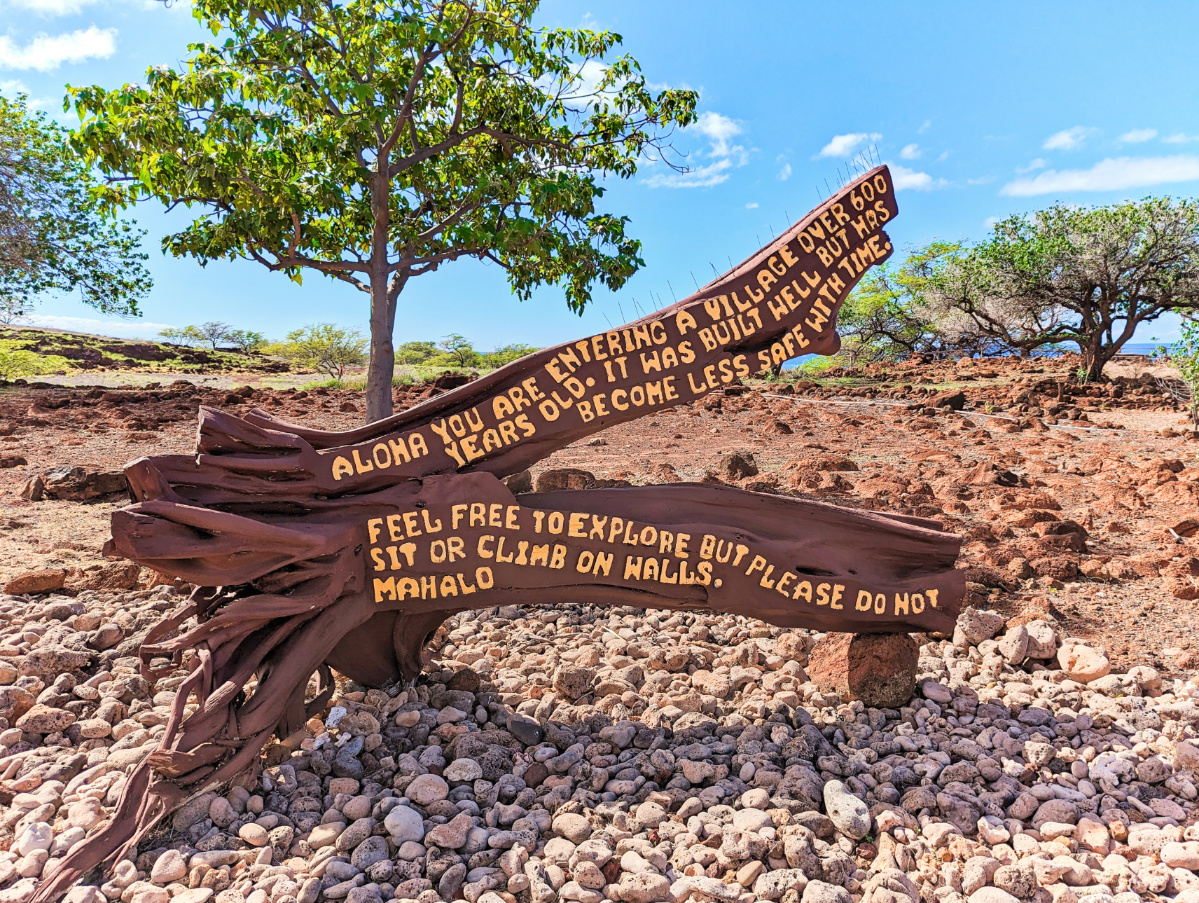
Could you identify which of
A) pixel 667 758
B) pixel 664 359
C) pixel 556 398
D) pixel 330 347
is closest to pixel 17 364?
pixel 330 347

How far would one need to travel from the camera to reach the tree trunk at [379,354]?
877 centimetres

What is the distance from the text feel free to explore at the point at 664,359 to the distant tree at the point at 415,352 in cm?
3935

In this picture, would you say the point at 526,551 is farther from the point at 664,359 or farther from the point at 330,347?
the point at 330,347

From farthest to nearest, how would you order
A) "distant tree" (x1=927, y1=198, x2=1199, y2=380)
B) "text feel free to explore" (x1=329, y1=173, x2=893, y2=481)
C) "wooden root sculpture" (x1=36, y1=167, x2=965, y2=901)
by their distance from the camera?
1. "distant tree" (x1=927, y1=198, x2=1199, y2=380)
2. "text feel free to explore" (x1=329, y1=173, x2=893, y2=481)
3. "wooden root sculpture" (x1=36, y1=167, x2=965, y2=901)

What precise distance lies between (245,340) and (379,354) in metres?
50.6

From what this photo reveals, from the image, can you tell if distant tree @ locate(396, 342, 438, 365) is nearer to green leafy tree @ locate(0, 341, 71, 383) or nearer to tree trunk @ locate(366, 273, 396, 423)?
green leafy tree @ locate(0, 341, 71, 383)

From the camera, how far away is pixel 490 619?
5.25m

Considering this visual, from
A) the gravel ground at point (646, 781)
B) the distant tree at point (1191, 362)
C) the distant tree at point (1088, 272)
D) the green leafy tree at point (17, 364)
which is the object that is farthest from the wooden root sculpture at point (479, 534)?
the green leafy tree at point (17, 364)

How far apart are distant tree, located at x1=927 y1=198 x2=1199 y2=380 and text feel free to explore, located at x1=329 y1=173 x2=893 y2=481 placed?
17.7 meters

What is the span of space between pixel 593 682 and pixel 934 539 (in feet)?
Result: 6.86

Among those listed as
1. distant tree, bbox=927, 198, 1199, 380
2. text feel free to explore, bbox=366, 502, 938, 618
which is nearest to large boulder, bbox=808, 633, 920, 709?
text feel free to explore, bbox=366, 502, 938, 618

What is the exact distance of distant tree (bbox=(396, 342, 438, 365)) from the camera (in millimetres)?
43125

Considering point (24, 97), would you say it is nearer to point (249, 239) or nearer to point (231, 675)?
point (249, 239)

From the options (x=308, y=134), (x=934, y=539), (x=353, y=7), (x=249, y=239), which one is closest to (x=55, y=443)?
(x=249, y=239)
